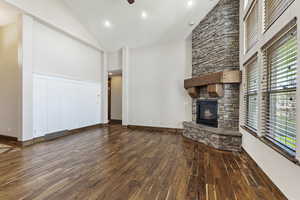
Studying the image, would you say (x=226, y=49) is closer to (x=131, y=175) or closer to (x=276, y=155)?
(x=276, y=155)

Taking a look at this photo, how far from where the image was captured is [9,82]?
4.01 meters

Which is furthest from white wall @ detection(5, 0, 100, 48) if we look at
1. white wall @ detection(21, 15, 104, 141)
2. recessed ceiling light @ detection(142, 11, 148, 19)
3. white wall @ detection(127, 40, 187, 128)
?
recessed ceiling light @ detection(142, 11, 148, 19)

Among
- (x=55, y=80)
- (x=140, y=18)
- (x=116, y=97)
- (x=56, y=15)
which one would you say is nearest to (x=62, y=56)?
(x=55, y=80)

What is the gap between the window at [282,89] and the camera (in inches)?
65.1

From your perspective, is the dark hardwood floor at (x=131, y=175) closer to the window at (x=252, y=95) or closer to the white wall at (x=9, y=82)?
the window at (x=252, y=95)

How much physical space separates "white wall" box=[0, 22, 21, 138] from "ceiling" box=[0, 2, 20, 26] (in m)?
0.12

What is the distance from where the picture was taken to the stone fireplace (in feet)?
11.1

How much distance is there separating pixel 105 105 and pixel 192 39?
4674mm

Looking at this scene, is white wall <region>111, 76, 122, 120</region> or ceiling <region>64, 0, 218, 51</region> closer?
ceiling <region>64, 0, 218, 51</region>

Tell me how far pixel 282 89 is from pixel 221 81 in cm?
154

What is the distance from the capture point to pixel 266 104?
7.48 feet

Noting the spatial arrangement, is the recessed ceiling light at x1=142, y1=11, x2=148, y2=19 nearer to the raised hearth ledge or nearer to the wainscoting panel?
the wainscoting panel

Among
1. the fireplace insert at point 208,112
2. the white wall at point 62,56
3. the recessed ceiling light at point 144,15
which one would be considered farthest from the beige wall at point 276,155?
the white wall at point 62,56

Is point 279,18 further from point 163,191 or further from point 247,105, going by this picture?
point 163,191
